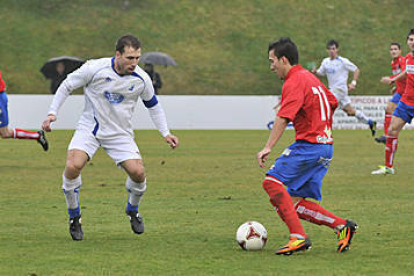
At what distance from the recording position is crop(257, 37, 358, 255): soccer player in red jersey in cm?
642

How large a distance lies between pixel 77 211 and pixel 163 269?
5.83 feet

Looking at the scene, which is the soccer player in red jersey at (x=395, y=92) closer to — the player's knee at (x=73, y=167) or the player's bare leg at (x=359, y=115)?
the player's bare leg at (x=359, y=115)

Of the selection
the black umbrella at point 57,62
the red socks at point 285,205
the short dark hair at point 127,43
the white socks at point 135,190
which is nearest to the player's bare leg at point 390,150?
the white socks at point 135,190

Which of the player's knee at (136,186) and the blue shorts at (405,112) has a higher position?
the player's knee at (136,186)

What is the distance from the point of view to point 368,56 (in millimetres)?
41531

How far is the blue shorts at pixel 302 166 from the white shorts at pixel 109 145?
1599 millimetres

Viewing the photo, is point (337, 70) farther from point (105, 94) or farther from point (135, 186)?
point (105, 94)

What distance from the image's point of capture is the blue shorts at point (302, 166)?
6.49m

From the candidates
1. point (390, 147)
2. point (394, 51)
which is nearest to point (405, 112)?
point (390, 147)

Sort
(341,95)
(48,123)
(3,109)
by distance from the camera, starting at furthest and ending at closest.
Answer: (341,95)
(3,109)
(48,123)

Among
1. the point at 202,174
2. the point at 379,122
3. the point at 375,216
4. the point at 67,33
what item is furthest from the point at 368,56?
the point at 375,216

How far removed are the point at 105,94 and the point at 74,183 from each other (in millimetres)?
886

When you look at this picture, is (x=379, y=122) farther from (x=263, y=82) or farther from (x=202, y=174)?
(x=202, y=174)

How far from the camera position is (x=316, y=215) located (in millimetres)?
6699
